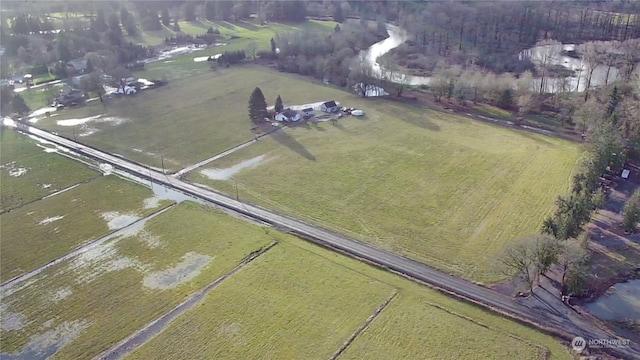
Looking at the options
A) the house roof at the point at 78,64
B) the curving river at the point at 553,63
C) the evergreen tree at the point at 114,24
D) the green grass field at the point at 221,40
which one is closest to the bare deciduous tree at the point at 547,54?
the curving river at the point at 553,63

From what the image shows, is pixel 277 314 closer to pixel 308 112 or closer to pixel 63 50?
pixel 308 112

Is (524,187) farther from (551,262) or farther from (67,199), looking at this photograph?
(67,199)

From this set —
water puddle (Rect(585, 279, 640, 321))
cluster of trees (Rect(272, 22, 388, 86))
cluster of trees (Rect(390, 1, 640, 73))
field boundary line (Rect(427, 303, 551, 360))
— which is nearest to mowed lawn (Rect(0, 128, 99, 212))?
field boundary line (Rect(427, 303, 551, 360))

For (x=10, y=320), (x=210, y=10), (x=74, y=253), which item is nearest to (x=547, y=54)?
(x=74, y=253)

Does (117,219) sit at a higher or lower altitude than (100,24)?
lower

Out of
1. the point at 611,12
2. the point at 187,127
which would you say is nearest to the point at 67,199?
the point at 187,127

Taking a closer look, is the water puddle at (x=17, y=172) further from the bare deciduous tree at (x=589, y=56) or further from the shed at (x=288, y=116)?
the bare deciduous tree at (x=589, y=56)

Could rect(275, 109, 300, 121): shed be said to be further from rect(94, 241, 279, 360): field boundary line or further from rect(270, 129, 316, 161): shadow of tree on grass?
rect(94, 241, 279, 360): field boundary line
